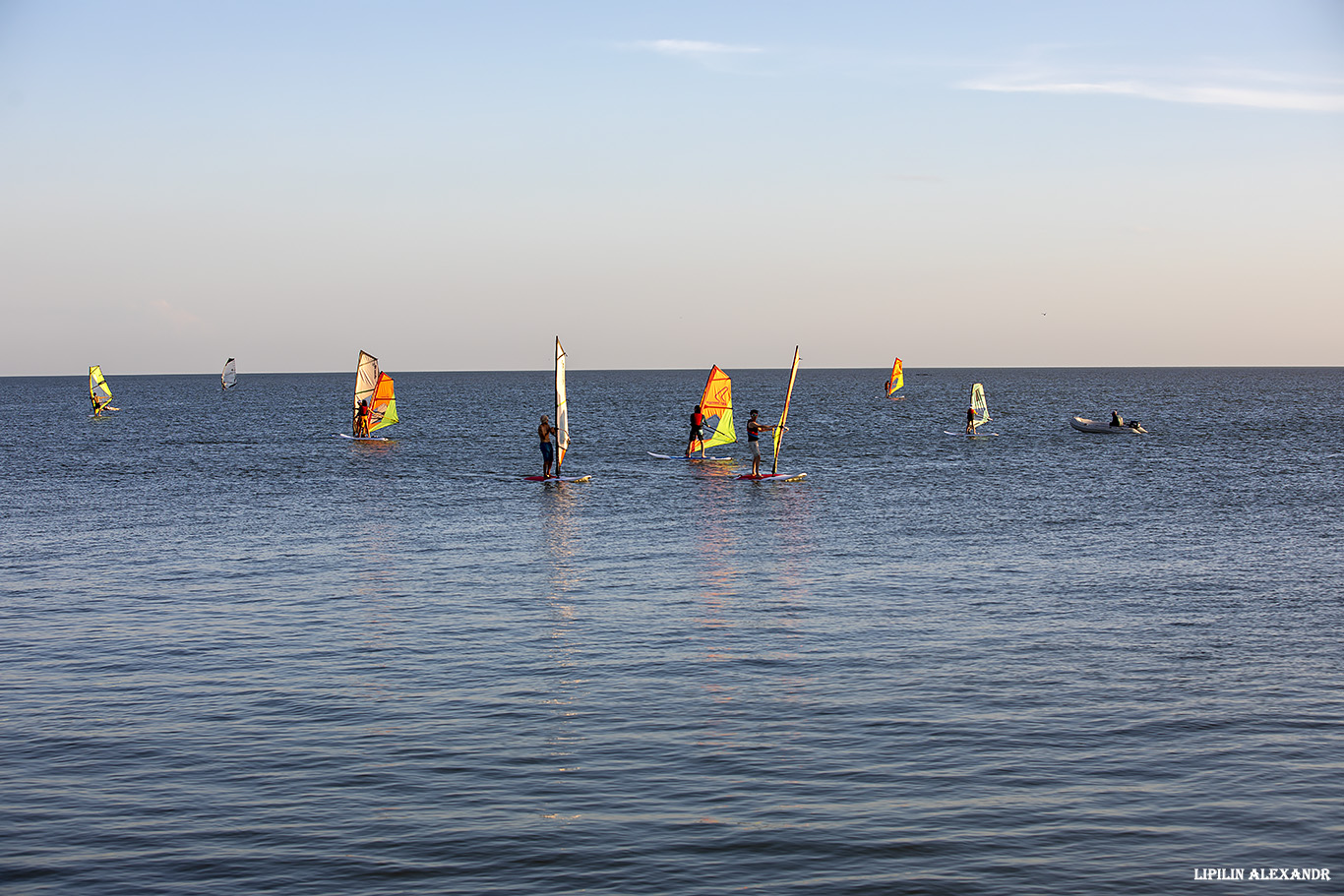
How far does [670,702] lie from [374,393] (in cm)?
5022

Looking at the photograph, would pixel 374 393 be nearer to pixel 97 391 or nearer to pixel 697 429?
pixel 697 429

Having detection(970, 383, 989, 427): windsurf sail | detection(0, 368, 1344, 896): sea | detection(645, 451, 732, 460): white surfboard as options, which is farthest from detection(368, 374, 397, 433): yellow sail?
detection(970, 383, 989, 427): windsurf sail

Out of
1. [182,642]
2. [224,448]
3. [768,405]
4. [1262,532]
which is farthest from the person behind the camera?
[768,405]

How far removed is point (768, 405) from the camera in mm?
128250

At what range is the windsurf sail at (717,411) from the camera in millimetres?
42219

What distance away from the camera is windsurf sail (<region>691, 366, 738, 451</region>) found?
139 feet

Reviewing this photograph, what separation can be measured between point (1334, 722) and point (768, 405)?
116437mm

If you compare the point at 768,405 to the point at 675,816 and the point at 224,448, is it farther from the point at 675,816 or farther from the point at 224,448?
the point at 675,816

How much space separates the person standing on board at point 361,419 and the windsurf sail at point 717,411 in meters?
23.7

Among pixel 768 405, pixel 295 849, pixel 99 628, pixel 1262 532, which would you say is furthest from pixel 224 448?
pixel 768 405

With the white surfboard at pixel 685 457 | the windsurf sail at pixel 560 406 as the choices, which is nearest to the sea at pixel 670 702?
the windsurf sail at pixel 560 406

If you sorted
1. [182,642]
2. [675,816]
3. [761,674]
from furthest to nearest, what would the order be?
[182,642] < [761,674] < [675,816]

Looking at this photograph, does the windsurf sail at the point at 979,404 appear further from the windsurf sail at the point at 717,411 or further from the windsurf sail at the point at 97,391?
the windsurf sail at the point at 97,391

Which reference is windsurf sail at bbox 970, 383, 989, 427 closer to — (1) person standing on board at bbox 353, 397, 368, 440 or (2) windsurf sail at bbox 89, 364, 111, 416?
(1) person standing on board at bbox 353, 397, 368, 440
